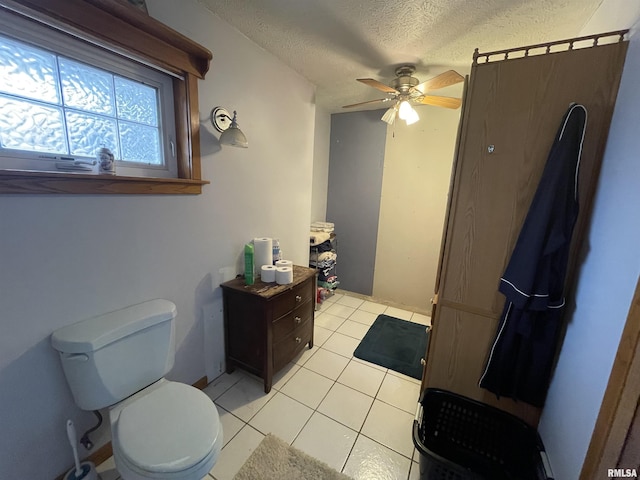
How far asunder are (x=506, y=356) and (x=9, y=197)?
218cm

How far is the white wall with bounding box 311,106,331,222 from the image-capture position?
10.1 ft

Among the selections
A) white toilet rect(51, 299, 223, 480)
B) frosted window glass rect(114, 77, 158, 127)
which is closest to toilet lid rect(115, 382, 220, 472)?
white toilet rect(51, 299, 223, 480)

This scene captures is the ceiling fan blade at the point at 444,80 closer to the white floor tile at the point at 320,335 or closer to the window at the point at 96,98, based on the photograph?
the window at the point at 96,98

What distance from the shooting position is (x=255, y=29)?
1604mm

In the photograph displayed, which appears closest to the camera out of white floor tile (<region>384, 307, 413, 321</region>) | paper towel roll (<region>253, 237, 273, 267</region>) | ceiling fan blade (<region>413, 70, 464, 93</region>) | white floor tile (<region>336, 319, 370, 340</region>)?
ceiling fan blade (<region>413, 70, 464, 93</region>)

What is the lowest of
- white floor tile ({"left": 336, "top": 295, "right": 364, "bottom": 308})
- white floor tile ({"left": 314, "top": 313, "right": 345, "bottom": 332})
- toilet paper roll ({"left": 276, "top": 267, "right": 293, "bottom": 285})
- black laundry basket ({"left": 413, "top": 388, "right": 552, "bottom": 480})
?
white floor tile ({"left": 314, "top": 313, "right": 345, "bottom": 332})

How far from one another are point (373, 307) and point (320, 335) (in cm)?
91

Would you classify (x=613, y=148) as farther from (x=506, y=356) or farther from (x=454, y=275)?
(x=506, y=356)

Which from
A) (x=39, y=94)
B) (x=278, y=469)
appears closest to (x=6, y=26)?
(x=39, y=94)

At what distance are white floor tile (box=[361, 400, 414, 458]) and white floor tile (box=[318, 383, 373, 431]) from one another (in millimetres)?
45

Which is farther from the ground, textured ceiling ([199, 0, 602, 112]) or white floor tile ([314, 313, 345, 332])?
textured ceiling ([199, 0, 602, 112])

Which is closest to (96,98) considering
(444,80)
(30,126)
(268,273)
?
(30,126)

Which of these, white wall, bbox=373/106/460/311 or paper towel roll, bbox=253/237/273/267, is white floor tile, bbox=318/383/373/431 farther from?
white wall, bbox=373/106/460/311

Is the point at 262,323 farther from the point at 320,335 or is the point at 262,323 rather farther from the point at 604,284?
the point at 604,284
